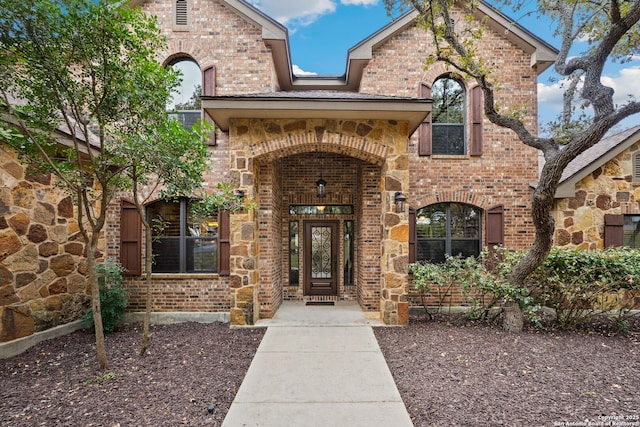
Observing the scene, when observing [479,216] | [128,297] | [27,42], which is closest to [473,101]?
[479,216]

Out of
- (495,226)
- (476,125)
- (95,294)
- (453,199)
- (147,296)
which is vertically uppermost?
(476,125)

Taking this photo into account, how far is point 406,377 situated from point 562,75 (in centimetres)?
539

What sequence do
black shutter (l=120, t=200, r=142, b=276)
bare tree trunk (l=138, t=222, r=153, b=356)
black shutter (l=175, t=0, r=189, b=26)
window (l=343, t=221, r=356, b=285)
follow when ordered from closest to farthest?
bare tree trunk (l=138, t=222, r=153, b=356)
black shutter (l=120, t=200, r=142, b=276)
black shutter (l=175, t=0, r=189, b=26)
window (l=343, t=221, r=356, b=285)

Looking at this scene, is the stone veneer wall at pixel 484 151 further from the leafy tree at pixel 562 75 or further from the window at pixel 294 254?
the window at pixel 294 254

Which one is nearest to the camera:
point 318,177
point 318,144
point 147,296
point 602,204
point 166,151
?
point 166,151

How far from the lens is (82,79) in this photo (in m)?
3.62

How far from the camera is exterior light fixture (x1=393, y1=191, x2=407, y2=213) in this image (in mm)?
5562

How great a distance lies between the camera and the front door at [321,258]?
772cm

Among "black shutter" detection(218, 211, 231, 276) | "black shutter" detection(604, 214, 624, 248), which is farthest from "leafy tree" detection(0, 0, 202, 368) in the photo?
"black shutter" detection(604, 214, 624, 248)

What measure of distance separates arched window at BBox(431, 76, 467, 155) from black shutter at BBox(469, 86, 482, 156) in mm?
192

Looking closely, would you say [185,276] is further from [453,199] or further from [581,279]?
[581,279]

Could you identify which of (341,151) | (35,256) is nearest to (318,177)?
(341,151)

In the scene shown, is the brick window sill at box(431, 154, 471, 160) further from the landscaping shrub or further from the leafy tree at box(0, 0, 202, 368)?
the leafy tree at box(0, 0, 202, 368)

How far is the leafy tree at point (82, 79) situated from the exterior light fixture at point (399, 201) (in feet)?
12.0
